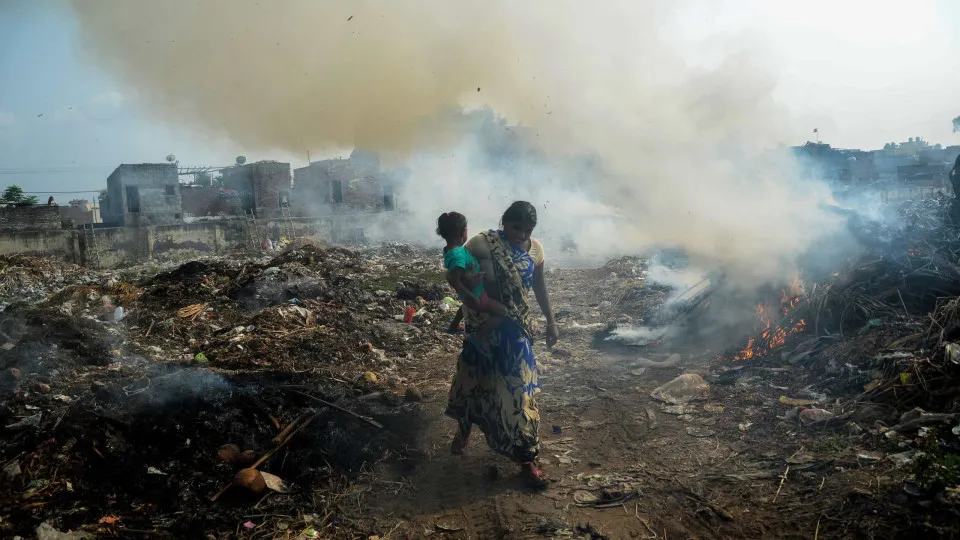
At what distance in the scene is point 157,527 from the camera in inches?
108

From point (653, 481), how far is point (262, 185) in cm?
2636

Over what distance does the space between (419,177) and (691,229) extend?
60.1 ft

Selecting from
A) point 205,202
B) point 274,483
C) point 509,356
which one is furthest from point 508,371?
point 205,202

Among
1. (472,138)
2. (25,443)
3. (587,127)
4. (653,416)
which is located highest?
(472,138)

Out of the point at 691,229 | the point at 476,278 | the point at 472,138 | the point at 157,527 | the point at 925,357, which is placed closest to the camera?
the point at 157,527

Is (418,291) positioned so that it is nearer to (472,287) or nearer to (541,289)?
(541,289)

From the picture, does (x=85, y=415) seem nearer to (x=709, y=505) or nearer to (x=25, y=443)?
(x=25, y=443)

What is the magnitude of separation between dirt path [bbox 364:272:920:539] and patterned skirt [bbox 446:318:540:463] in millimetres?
254

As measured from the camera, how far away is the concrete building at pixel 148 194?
22828 mm

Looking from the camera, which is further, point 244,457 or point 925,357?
point 925,357

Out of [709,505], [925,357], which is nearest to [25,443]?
[709,505]

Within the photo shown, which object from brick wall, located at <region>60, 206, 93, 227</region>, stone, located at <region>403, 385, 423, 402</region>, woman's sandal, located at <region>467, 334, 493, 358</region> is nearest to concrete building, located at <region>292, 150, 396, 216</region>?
brick wall, located at <region>60, 206, 93, 227</region>

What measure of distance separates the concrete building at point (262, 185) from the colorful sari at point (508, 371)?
974 inches

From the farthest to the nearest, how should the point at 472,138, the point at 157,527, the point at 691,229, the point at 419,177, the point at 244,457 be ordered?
the point at 419,177, the point at 472,138, the point at 691,229, the point at 244,457, the point at 157,527
